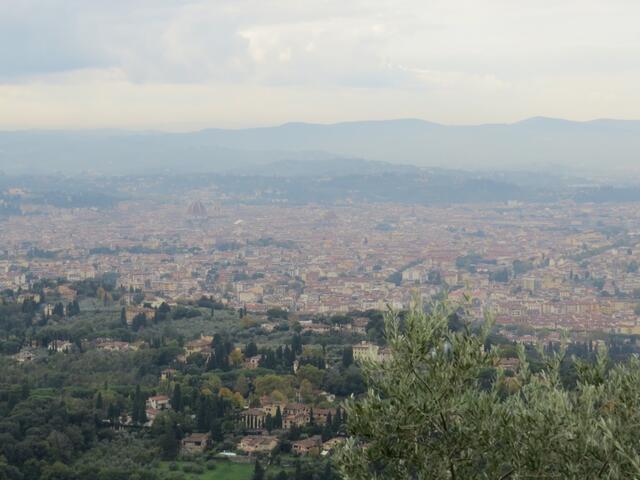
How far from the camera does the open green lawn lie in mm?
19391

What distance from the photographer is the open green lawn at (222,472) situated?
63.6 feet

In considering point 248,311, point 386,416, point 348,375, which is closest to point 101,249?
point 248,311

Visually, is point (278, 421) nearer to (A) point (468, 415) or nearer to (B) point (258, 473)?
(B) point (258, 473)

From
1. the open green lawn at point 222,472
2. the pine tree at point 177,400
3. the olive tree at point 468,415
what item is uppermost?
the olive tree at point 468,415

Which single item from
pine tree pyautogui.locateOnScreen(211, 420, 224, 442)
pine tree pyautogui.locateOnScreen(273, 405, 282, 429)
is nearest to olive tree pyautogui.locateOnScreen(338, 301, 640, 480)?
pine tree pyautogui.locateOnScreen(211, 420, 224, 442)

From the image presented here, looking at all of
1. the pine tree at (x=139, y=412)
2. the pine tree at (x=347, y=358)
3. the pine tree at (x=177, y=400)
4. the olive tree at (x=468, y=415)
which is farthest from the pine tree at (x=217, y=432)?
the olive tree at (x=468, y=415)

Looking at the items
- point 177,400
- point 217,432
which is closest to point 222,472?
point 217,432

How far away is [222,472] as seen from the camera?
786 inches

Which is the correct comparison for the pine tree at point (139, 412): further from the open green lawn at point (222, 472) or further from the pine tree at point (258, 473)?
the pine tree at point (258, 473)

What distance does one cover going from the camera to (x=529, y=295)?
51.3 m

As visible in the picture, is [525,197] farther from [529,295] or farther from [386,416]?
[386,416]

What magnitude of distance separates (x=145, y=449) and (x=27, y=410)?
10.8 ft

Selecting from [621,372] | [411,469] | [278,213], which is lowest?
[278,213]

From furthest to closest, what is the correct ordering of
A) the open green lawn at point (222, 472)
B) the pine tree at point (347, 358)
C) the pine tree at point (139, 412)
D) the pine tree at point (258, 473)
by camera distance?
the pine tree at point (347, 358) → the pine tree at point (139, 412) → the open green lawn at point (222, 472) → the pine tree at point (258, 473)
